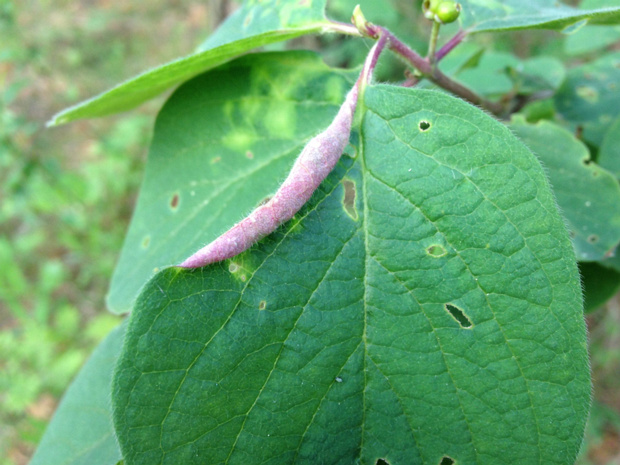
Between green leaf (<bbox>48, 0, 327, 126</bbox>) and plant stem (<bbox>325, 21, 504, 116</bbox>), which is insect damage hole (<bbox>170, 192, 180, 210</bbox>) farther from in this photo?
plant stem (<bbox>325, 21, 504, 116</bbox>)

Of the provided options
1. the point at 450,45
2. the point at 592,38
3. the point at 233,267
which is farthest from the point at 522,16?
the point at 592,38

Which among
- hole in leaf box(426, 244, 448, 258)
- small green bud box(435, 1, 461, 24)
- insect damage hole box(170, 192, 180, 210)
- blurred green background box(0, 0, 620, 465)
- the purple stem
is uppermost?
small green bud box(435, 1, 461, 24)

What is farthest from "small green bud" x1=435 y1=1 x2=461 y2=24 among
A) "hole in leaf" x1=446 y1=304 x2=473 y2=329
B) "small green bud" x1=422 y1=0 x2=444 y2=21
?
"hole in leaf" x1=446 y1=304 x2=473 y2=329

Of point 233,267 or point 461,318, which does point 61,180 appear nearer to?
point 233,267

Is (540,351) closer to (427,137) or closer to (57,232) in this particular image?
(427,137)

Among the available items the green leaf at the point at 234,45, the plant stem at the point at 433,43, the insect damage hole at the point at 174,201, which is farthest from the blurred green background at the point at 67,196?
the plant stem at the point at 433,43

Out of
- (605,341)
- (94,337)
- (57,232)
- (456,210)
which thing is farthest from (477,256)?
(57,232)

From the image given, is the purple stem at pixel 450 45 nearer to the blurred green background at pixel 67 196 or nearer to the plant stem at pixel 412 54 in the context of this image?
the plant stem at pixel 412 54
